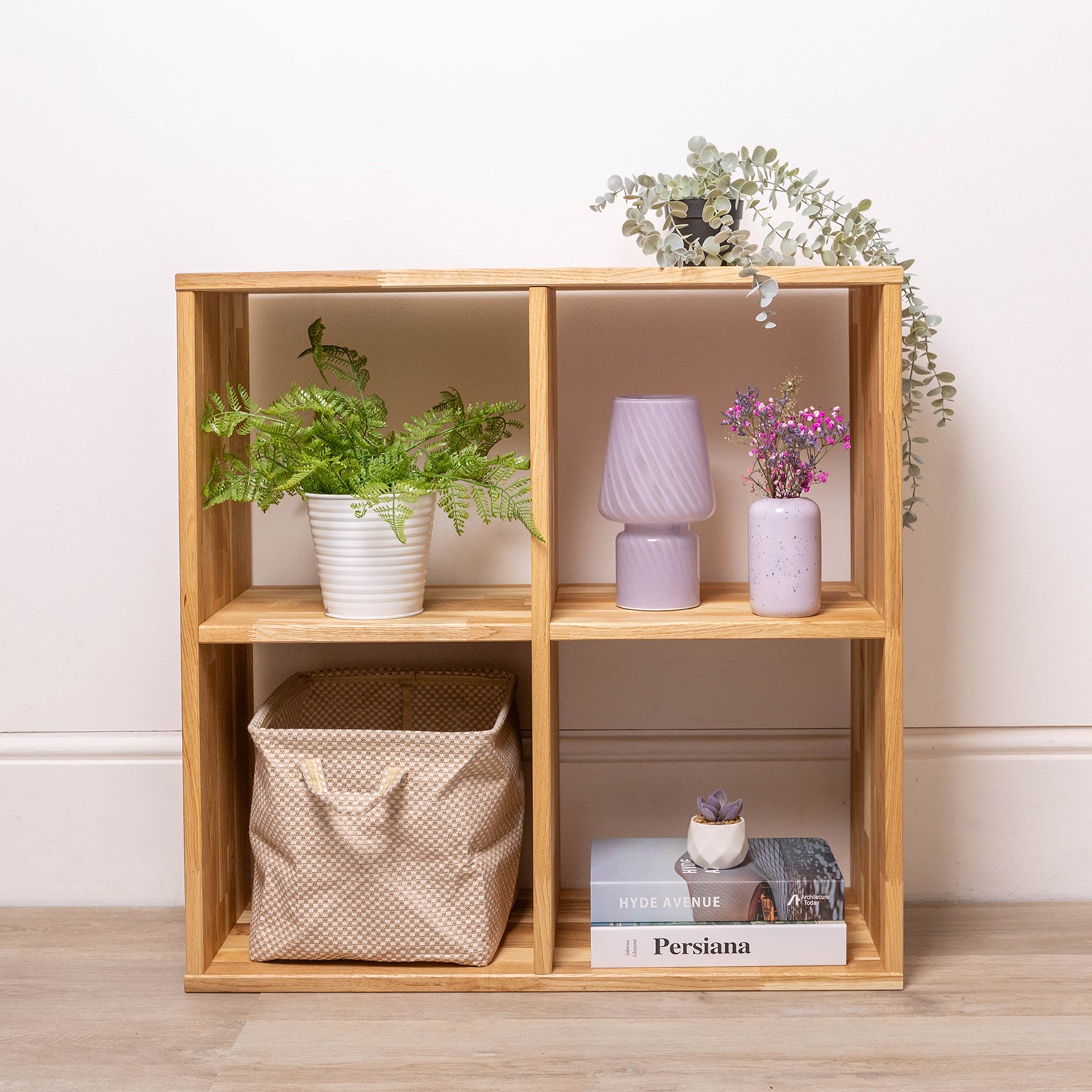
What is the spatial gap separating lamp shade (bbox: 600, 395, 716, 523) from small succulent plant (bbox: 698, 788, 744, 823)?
1.20ft

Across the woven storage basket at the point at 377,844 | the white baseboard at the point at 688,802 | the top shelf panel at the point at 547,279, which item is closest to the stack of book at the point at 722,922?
the woven storage basket at the point at 377,844

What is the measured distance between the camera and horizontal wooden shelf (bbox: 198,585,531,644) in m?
1.39

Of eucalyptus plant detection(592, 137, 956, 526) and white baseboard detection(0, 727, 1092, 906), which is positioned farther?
white baseboard detection(0, 727, 1092, 906)

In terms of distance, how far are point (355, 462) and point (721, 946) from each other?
76cm

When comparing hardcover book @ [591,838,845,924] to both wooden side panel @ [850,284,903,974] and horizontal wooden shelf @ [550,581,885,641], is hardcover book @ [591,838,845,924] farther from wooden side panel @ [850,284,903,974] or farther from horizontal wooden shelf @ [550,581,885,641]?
horizontal wooden shelf @ [550,581,885,641]

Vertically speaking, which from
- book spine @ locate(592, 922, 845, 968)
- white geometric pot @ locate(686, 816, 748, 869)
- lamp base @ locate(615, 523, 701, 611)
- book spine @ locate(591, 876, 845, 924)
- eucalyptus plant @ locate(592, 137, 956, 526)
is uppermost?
eucalyptus plant @ locate(592, 137, 956, 526)

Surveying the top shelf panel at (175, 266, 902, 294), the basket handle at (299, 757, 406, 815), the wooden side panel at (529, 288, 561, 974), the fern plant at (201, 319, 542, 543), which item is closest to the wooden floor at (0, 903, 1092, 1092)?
the wooden side panel at (529, 288, 561, 974)

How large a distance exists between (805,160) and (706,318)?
259mm

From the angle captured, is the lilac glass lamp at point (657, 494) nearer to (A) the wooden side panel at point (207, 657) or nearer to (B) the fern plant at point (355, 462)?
(B) the fern plant at point (355, 462)

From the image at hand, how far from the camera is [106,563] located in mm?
Answer: 1712

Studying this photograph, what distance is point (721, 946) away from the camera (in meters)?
1.44

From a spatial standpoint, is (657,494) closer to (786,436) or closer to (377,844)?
(786,436)

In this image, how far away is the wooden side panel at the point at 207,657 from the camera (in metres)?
1.40

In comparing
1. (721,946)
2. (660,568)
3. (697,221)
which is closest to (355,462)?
(660,568)
